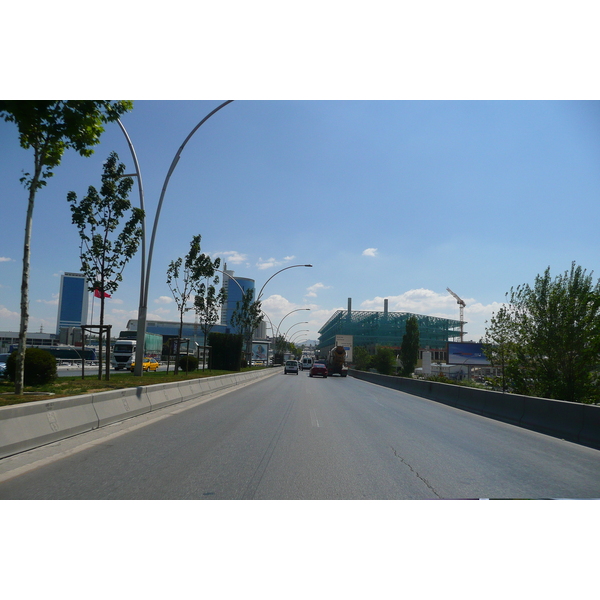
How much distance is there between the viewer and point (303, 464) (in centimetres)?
784

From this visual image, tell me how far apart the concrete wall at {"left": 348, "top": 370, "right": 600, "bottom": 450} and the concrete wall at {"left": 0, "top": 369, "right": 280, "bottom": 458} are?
10915mm

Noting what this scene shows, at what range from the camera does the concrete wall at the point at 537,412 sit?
38.5 feet

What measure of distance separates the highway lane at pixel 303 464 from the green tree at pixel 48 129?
13.7 ft

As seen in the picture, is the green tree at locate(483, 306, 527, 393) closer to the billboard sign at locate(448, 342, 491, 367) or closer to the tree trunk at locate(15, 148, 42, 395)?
the tree trunk at locate(15, 148, 42, 395)

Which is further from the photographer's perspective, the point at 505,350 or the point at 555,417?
the point at 505,350

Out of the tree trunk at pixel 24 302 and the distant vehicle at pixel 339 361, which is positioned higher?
the tree trunk at pixel 24 302

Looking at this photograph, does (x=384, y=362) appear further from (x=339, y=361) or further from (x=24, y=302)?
(x=24, y=302)

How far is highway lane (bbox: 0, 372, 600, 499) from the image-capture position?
623 cm

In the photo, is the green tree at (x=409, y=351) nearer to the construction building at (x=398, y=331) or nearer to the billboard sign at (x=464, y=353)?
the billboard sign at (x=464, y=353)

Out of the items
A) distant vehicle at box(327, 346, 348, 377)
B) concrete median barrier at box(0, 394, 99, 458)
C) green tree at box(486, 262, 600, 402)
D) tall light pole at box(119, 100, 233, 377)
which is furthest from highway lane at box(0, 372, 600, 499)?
distant vehicle at box(327, 346, 348, 377)

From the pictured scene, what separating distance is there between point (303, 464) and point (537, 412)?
9584 mm

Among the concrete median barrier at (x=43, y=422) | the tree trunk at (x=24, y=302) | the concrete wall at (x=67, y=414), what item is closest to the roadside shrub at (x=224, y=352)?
the concrete wall at (x=67, y=414)

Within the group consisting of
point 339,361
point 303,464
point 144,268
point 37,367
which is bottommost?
point 339,361

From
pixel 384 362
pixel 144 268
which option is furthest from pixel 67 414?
pixel 384 362
